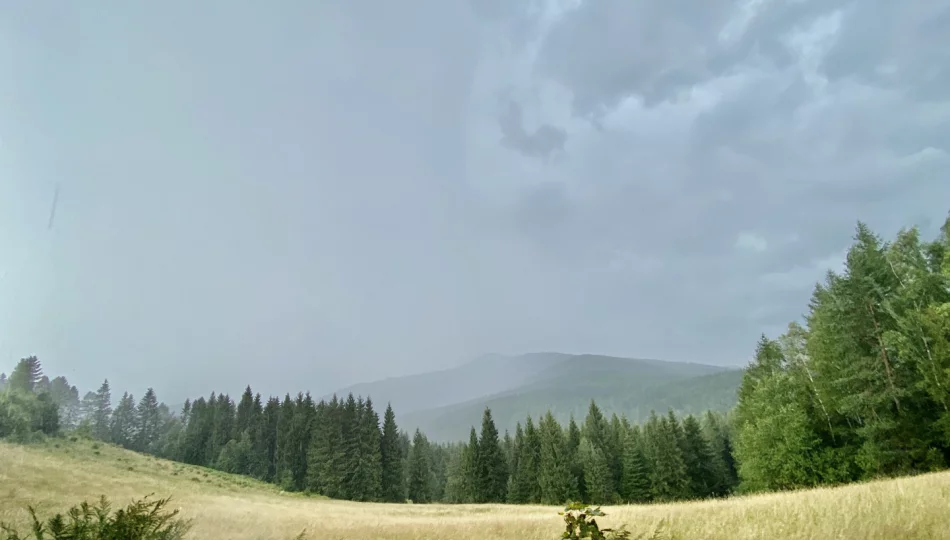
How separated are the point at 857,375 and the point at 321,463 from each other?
236 feet

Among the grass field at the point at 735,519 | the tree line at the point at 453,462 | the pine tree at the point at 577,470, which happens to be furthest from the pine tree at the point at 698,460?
the grass field at the point at 735,519

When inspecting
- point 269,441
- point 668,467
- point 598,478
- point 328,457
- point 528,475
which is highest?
point 269,441

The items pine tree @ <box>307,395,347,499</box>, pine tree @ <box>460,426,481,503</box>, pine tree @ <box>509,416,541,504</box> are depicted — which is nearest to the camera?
pine tree @ <box>509,416,541,504</box>

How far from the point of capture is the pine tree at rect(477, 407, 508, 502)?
72562mm

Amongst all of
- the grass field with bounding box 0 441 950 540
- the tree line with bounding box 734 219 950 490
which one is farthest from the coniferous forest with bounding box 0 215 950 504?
the grass field with bounding box 0 441 950 540

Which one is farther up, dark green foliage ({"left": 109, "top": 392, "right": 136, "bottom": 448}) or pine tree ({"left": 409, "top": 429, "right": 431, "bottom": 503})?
dark green foliage ({"left": 109, "top": 392, "right": 136, "bottom": 448})

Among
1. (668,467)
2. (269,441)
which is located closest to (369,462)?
(269,441)

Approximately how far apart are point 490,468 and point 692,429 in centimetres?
3069

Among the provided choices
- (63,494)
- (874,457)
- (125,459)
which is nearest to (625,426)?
(874,457)

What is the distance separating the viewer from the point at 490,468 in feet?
241

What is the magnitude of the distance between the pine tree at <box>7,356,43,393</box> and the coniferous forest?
318 mm

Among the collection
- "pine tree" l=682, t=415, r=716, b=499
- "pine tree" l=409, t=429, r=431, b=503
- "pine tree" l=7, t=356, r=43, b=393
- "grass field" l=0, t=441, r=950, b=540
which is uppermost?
"pine tree" l=7, t=356, r=43, b=393

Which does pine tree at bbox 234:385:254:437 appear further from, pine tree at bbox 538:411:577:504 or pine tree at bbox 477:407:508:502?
pine tree at bbox 538:411:577:504

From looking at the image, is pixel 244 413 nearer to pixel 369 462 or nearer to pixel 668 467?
pixel 369 462
